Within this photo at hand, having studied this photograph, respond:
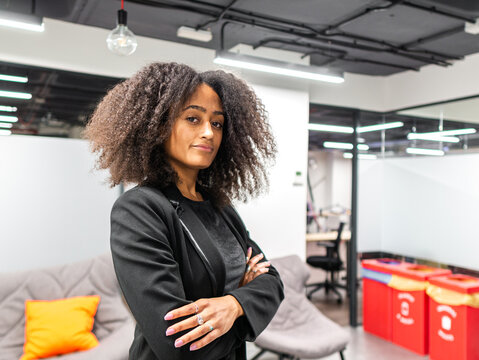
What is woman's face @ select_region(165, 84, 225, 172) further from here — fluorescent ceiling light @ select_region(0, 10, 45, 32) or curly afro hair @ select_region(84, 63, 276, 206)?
fluorescent ceiling light @ select_region(0, 10, 45, 32)

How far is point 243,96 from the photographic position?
123cm

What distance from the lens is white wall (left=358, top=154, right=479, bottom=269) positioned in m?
3.86

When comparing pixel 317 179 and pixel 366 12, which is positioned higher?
pixel 366 12

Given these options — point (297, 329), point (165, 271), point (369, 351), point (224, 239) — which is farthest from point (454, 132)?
point (165, 271)

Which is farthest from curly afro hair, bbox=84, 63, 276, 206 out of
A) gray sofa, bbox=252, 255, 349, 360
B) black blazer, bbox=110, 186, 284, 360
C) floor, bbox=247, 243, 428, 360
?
→ floor, bbox=247, 243, 428, 360

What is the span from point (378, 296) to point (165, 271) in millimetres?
3787

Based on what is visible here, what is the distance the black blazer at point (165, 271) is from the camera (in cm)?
91

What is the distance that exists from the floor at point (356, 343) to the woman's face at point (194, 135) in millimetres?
2996

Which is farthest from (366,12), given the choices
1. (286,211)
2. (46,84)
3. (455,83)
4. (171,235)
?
(171,235)

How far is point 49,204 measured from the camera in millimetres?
3252

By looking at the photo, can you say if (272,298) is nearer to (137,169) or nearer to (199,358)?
(199,358)

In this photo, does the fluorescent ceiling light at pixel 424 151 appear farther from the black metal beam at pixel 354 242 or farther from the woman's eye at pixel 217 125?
the woman's eye at pixel 217 125

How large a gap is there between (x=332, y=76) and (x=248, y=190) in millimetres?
2362

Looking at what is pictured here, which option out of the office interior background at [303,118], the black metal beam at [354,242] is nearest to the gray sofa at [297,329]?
the office interior background at [303,118]
